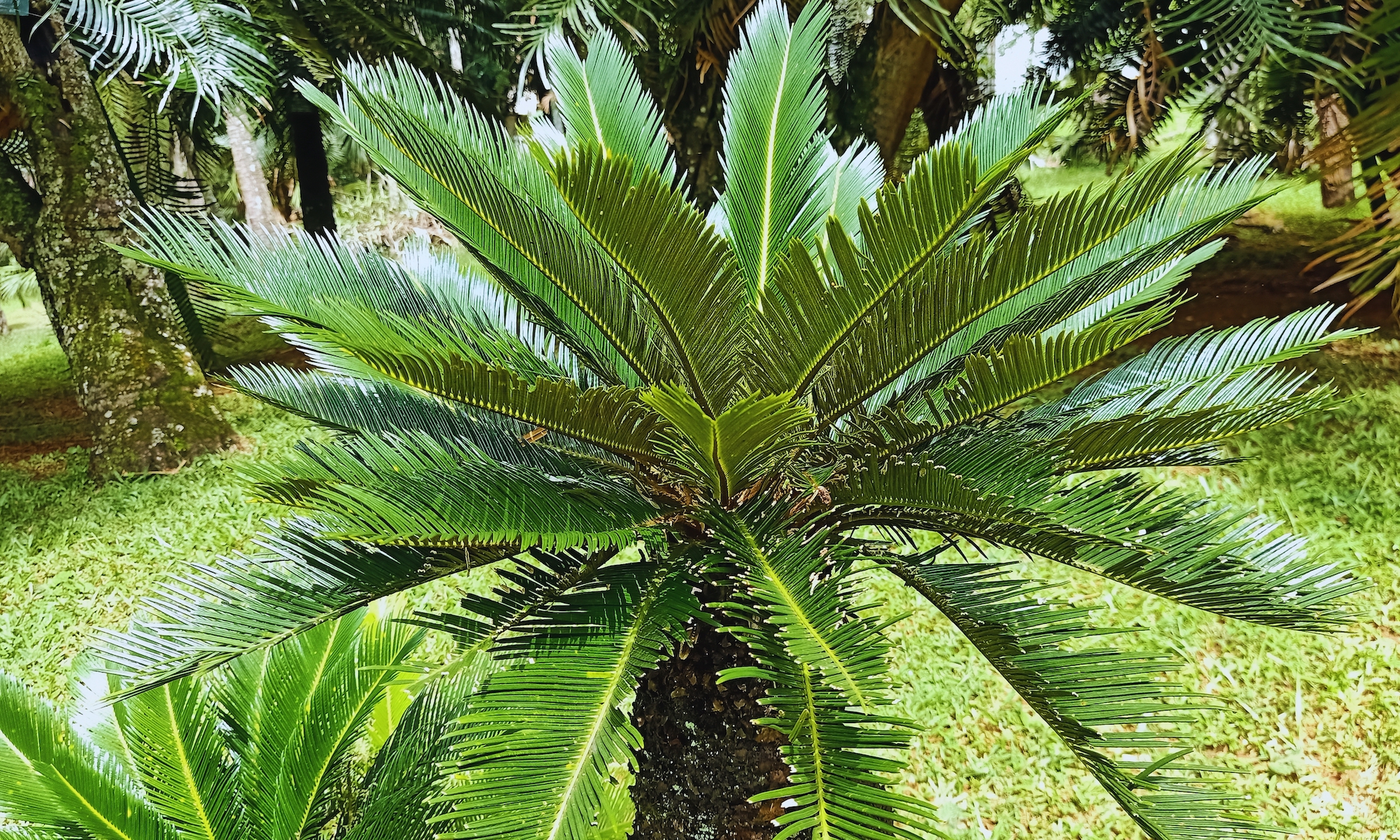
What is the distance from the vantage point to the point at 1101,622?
309 cm

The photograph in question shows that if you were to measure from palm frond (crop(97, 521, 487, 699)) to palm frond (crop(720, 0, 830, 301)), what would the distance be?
0.75 meters

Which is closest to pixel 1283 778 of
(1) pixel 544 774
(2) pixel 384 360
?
(1) pixel 544 774

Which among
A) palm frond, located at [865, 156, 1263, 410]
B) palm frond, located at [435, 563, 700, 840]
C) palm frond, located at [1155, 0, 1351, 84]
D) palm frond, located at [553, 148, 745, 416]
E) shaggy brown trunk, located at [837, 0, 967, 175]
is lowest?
palm frond, located at [435, 563, 700, 840]

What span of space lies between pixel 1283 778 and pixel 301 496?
269cm

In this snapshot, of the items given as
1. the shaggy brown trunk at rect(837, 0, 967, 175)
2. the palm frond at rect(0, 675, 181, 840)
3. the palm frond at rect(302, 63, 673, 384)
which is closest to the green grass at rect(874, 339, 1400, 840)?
the palm frond at rect(302, 63, 673, 384)

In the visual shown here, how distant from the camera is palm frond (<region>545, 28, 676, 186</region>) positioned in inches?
65.5

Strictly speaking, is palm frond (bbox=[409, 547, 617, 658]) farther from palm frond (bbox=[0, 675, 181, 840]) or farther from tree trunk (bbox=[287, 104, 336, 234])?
tree trunk (bbox=[287, 104, 336, 234])

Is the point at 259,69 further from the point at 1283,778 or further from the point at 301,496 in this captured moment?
the point at 1283,778

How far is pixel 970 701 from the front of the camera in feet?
9.07

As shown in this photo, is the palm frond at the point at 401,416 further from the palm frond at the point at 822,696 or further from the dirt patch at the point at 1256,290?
the dirt patch at the point at 1256,290

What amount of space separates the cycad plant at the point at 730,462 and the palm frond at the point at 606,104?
0.20 m

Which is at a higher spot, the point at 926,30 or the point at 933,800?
the point at 926,30

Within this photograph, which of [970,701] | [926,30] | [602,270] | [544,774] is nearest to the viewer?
[544,774]

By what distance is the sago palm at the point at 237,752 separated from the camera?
1578mm
